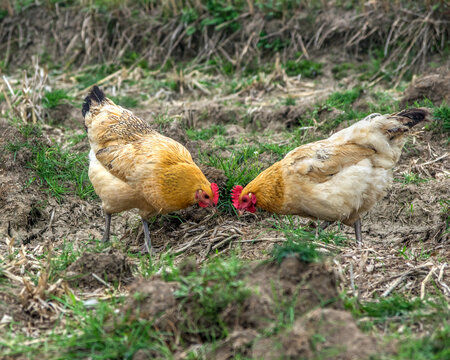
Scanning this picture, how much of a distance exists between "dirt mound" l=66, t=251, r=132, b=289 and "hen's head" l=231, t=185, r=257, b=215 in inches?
56.7

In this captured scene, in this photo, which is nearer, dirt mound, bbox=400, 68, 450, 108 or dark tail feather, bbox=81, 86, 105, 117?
dark tail feather, bbox=81, 86, 105, 117

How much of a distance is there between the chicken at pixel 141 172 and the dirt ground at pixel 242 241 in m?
0.44

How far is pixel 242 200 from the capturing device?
5.47 m

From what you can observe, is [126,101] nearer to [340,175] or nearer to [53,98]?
[53,98]

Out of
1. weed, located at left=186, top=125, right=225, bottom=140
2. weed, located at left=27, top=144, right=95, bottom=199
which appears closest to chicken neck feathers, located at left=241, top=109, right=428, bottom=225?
weed, located at left=27, top=144, right=95, bottom=199

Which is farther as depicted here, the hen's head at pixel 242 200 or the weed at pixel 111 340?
the hen's head at pixel 242 200

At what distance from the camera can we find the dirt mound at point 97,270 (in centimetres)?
432

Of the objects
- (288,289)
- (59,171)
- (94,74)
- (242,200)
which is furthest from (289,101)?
(288,289)

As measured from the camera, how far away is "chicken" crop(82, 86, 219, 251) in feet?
17.1

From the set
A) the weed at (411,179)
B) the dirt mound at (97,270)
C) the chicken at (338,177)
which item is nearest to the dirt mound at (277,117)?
the weed at (411,179)

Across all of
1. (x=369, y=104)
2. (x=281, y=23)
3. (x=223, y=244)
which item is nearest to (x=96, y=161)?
(x=223, y=244)

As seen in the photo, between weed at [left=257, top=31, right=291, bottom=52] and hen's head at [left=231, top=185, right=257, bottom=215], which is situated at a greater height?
weed at [left=257, top=31, right=291, bottom=52]

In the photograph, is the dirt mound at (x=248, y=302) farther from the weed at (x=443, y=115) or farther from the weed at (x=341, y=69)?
the weed at (x=341, y=69)

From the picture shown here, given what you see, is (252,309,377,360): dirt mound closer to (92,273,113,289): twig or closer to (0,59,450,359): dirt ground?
(0,59,450,359): dirt ground
